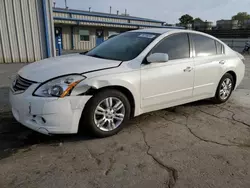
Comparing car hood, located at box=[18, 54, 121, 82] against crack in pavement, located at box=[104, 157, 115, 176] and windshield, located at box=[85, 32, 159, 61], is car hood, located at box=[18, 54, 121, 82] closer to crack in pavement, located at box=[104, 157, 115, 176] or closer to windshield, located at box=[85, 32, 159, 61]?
windshield, located at box=[85, 32, 159, 61]

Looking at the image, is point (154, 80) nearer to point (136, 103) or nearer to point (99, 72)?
point (136, 103)

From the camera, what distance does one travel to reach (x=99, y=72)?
3.05 meters

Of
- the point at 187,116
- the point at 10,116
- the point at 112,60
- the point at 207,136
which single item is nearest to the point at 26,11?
the point at 10,116

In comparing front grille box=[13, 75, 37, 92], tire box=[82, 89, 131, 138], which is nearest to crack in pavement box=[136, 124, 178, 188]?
tire box=[82, 89, 131, 138]

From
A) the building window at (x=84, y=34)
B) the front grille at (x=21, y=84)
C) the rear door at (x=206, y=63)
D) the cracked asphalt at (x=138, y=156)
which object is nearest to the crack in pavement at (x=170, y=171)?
the cracked asphalt at (x=138, y=156)

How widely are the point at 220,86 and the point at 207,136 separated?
1.75 m

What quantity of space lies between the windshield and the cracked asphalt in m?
1.16

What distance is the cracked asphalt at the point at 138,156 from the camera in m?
2.32

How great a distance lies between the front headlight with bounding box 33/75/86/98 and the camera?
9.10 feet

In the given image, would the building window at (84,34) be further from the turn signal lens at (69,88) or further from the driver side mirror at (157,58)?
the turn signal lens at (69,88)

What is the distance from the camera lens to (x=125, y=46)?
388 cm

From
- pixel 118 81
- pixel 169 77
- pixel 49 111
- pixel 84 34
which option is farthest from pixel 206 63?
pixel 84 34

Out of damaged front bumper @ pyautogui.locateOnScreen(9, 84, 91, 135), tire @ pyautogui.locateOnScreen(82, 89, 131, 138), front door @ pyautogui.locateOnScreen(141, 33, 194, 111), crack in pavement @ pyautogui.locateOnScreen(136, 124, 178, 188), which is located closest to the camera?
crack in pavement @ pyautogui.locateOnScreen(136, 124, 178, 188)

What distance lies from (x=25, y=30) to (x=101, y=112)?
8.04m
